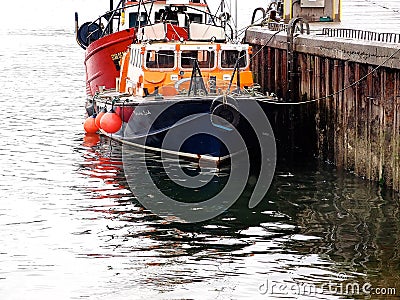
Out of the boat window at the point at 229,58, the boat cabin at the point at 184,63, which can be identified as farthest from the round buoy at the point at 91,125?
the boat window at the point at 229,58

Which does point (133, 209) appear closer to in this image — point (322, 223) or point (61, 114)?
point (322, 223)

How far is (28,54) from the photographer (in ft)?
165

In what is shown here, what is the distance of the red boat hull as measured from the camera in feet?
87.3

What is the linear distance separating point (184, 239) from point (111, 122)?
23.1ft

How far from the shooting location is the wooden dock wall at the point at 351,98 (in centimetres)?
1736

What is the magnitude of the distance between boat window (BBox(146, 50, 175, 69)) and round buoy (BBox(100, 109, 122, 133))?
138 cm

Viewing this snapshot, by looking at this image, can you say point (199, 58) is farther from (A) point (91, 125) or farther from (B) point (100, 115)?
(A) point (91, 125)

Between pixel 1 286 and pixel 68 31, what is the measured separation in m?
56.8

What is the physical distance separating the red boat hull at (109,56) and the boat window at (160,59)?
437 cm

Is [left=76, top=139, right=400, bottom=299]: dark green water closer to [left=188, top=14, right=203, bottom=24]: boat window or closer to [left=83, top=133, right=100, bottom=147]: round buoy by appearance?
[left=83, top=133, right=100, bottom=147]: round buoy

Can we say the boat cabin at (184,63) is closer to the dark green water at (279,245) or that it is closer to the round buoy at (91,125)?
the round buoy at (91,125)

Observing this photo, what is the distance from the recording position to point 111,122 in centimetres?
2175

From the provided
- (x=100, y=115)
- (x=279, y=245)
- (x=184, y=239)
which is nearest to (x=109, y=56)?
(x=100, y=115)

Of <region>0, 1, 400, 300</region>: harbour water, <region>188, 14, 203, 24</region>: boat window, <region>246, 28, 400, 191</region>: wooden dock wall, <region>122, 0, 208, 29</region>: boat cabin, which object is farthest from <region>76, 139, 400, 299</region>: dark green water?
<region>188, 14, 203, 24</region>: boat window
